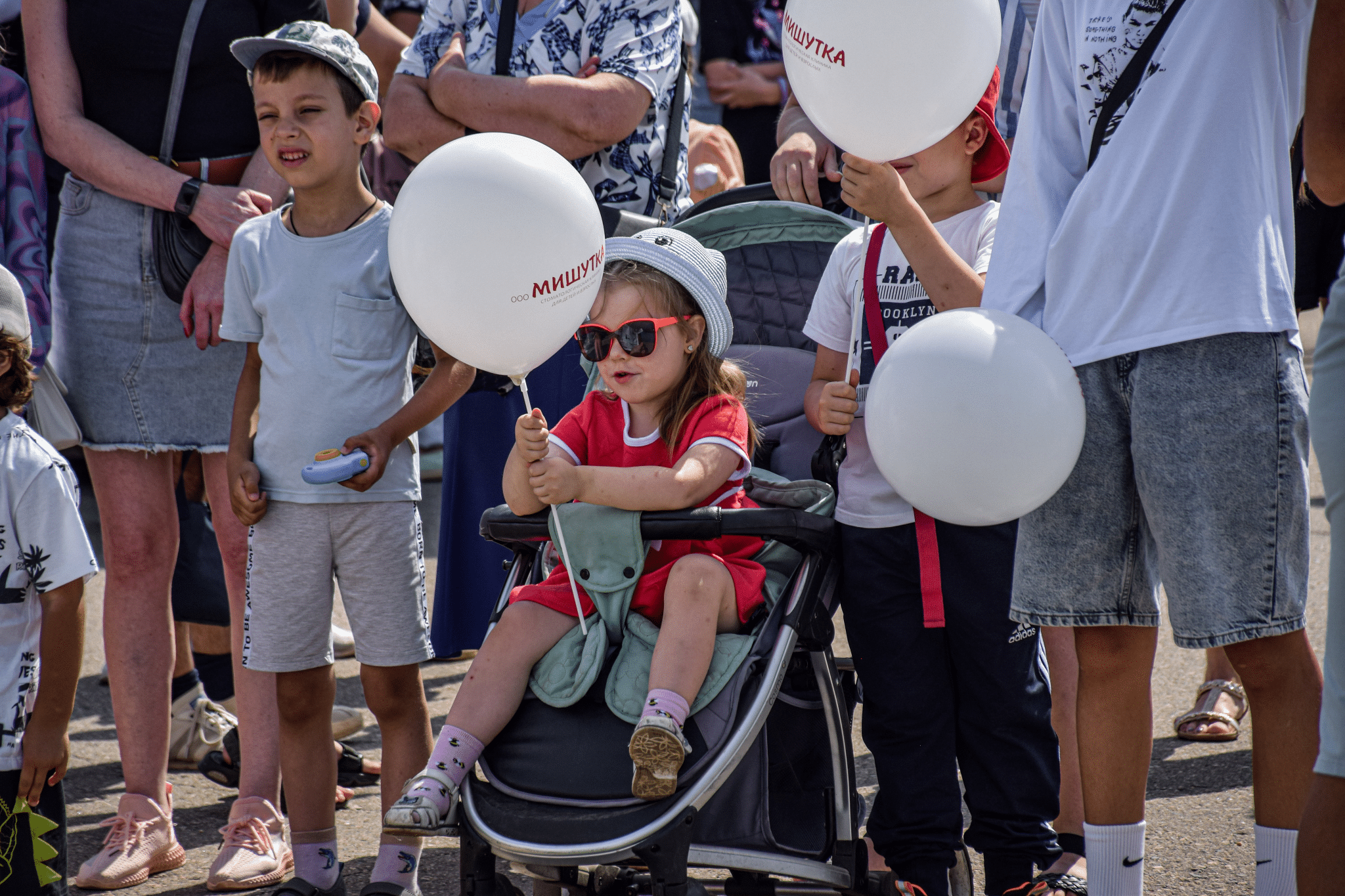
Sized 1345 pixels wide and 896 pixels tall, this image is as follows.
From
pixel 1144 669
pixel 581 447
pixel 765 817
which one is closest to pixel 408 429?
pixel 581 447

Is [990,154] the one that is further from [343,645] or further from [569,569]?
[343,645]

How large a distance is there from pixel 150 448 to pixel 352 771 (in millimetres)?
1109

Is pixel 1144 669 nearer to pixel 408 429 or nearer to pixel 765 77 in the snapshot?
pixel 408 429

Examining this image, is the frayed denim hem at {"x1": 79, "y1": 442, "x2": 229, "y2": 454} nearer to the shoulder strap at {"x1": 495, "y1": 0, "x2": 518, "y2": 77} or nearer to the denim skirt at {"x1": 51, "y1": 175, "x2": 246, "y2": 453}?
the denim skirt at {"x1": 51, "y1": 175, "x2": 246, "y2": 453}

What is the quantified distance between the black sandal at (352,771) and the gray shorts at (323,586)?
81 cm

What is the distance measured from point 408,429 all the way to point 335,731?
4.58ft

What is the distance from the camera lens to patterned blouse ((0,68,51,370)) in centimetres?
320

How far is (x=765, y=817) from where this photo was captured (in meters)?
2.41

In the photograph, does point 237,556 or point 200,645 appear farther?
point 200,645

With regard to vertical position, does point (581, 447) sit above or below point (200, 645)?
above

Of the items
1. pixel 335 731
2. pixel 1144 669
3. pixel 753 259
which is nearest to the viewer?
pixel 1144 669

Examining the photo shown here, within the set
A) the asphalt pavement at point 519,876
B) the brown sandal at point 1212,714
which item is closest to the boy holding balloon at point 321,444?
the asphalt pavement at point 519,876

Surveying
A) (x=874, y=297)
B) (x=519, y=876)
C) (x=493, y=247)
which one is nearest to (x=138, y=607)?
(x=519, y=876)

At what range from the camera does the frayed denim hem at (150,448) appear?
10.5 ft
